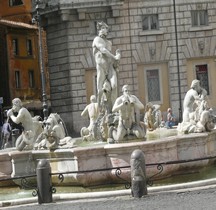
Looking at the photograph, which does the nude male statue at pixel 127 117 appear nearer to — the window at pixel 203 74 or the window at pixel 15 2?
the window at pixel 203 74

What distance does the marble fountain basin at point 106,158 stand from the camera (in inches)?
524

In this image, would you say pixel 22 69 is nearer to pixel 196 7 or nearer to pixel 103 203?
pixel 196 7

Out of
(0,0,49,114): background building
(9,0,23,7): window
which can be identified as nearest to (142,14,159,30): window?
(0,0,49,114): background building

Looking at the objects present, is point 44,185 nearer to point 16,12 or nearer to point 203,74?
point 203,74

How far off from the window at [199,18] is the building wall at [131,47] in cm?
27

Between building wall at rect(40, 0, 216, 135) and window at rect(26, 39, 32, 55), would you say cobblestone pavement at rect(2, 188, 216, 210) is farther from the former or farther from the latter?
window at rect(26, 39, 32, 55)

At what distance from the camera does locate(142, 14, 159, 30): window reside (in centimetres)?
3450

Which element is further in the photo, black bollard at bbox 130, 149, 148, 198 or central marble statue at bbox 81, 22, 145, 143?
central marble statue at bbox 81, 22, 145, 143

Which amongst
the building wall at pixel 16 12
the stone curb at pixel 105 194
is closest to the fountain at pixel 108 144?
the stone curb at pixel 105 194

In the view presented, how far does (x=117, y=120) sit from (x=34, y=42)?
35011 millimetres

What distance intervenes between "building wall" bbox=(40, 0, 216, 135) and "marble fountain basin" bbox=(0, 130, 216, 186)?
19197 mm

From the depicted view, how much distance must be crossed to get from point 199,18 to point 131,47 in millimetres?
3904

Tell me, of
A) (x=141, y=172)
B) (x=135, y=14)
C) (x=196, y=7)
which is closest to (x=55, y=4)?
(x=135, y=14)

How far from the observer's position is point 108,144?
14078 millimetres
